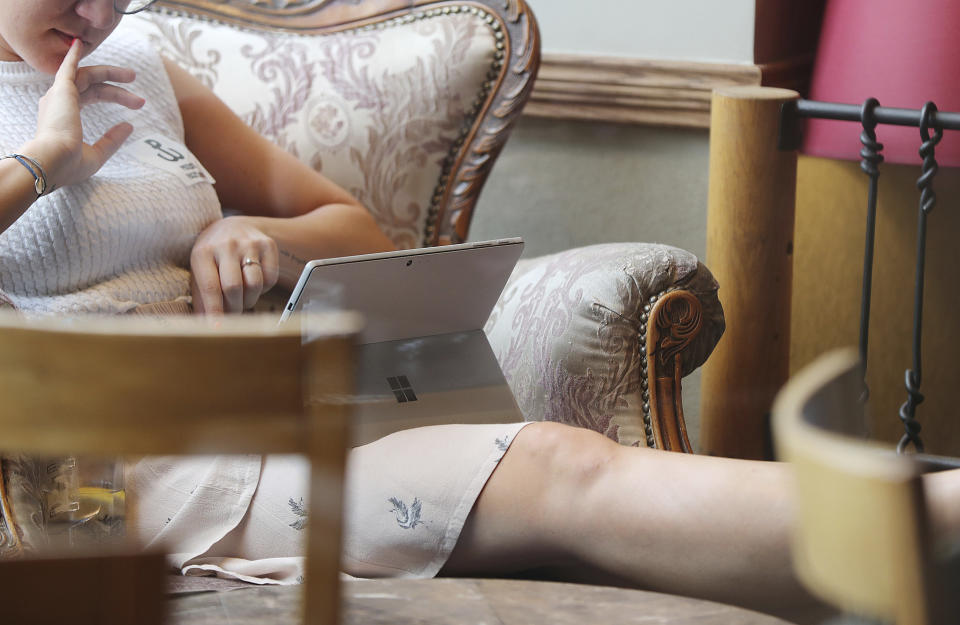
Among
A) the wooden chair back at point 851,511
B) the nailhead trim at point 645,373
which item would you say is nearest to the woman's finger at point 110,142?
the nailhead trim at point 645,373

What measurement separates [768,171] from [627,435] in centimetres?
50

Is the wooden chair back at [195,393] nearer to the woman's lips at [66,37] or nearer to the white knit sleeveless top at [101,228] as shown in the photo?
the white knit sleeveless top at [101,228]

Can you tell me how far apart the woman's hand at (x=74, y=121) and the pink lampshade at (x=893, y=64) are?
3.54 ft

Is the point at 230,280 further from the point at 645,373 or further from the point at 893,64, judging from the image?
the point at 893,64

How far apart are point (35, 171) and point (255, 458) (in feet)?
1.22

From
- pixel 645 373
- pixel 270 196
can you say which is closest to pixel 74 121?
pixel 270 196

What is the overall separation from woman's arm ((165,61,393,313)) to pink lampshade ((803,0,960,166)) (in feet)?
2.57

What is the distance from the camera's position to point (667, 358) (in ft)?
4.01

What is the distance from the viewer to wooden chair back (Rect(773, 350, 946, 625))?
1.23 ft

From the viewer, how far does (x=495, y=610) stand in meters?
0.64

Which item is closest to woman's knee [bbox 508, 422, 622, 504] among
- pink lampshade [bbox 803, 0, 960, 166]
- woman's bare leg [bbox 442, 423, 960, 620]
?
woman's bare leg [bbox 442, 423, 960, 620]

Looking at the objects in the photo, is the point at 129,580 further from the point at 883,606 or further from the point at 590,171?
the point at 590,171

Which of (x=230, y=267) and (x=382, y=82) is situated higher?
(x=382, y=82)

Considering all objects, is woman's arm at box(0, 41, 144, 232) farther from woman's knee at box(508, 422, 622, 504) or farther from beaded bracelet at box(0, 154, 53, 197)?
woman's knee at box(508, 422, 622, 504)
